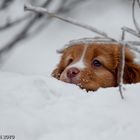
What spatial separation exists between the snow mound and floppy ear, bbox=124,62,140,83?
116 inches

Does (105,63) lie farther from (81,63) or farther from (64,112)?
(64,112)

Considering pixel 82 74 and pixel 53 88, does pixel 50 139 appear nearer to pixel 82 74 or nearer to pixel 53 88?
pixel 53 88

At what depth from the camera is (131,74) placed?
7.05m

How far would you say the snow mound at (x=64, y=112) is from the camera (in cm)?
346

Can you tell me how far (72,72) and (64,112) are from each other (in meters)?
2.73

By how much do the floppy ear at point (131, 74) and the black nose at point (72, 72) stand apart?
0.77 metres

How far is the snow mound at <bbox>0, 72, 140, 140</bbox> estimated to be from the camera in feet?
11.3

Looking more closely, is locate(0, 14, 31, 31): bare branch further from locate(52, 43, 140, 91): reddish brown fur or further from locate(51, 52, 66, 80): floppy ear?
locate(51, 52, 66, 80): floppy ear

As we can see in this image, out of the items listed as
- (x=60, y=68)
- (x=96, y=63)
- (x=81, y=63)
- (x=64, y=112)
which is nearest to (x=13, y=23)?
(x=64, y=112)

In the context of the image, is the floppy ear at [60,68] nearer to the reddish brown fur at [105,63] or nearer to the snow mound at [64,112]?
the reddish brown fur at [105,63]

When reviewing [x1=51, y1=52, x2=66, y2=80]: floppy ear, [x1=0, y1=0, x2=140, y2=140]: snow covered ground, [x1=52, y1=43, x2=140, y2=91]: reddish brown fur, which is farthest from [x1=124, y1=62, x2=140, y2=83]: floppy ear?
[x1=0, y1=0, x2=140, y2=140]: snow covered ground

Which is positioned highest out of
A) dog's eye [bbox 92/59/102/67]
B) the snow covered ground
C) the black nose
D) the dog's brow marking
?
the snow covered ground

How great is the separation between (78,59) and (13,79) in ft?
8.94

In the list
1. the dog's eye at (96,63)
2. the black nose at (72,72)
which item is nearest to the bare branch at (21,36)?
the black nose at (72,72)
